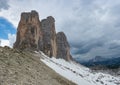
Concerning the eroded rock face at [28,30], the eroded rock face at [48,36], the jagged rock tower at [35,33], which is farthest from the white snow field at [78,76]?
the eroded rock face at [48,36]

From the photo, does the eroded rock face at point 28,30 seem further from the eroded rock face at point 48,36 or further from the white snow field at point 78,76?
the white snow field at point 78,76

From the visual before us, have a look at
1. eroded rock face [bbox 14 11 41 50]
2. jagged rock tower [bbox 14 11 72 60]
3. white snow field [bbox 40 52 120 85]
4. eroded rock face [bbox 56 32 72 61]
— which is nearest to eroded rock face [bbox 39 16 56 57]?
jagged rock tower [bbox 14 11 72 60]

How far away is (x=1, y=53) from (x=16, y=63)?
222 centimetres

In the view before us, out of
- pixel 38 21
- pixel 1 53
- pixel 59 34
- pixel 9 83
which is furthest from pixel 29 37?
pixel 9 83

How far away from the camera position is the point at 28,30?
4587 inches

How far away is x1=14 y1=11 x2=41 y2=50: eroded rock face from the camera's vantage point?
113594mm

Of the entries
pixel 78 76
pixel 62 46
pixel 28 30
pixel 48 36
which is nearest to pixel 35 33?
pixel 28 30

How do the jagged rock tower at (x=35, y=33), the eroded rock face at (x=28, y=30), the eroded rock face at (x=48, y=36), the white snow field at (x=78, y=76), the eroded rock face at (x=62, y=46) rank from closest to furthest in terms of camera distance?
the white snow field at (x=78, y=76) < the jagged rock tower at (x=35, y=33) < the eroded rock face at (x=28, y=30) < the eroded rock face at (x=48, y=36) < the eroded rock face at (x=62, y=46)

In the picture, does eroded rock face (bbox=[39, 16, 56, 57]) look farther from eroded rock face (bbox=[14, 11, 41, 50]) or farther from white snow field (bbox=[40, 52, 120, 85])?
white snow field (bbox=[40, 52, 120, 85])

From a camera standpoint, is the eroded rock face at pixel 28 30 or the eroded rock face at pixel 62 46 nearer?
the eroded rock face at pixel 28 30

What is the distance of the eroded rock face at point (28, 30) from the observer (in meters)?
114

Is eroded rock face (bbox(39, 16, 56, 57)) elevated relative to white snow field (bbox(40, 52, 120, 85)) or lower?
elevated

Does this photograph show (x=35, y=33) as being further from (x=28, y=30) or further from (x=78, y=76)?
(x=78, y=76)

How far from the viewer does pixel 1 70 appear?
2138 centimetres
